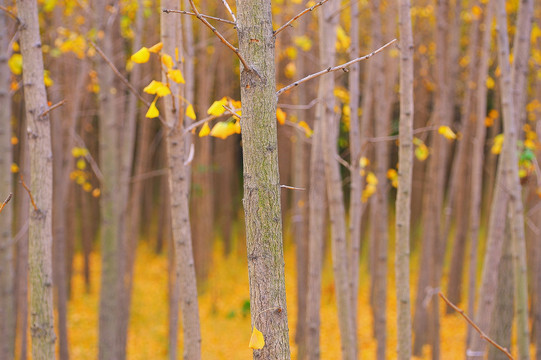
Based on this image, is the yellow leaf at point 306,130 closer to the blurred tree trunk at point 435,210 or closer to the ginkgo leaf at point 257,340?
the ginkgo leaf at point 257,340

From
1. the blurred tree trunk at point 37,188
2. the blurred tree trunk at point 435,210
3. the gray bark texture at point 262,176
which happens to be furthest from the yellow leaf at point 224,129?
the blurred tree trunk at point 435,210

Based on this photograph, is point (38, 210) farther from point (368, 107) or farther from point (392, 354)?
point (392, 354)

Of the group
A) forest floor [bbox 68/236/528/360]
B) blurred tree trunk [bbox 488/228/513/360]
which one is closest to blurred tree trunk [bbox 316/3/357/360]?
blurred tree trunk [bbox 488/228/513/360]

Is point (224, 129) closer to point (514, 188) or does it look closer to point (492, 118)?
point (514, 188)

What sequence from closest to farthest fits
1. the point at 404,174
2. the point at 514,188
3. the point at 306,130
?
1. the point at 404,174
2. the point at 514,188
3. the point at 306,130


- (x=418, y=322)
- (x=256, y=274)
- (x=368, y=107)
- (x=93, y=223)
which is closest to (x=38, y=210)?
(x=256, y=274)

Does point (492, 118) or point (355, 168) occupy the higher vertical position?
point (492, 118)

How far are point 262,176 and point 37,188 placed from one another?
1.25 m

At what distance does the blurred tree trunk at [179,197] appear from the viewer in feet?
8.64

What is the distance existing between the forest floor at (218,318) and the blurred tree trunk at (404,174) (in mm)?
4693

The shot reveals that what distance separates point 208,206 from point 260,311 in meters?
7.76

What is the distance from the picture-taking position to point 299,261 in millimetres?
6930

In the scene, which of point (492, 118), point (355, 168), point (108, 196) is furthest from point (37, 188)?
point (492, 118)

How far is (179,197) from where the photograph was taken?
2.66m
